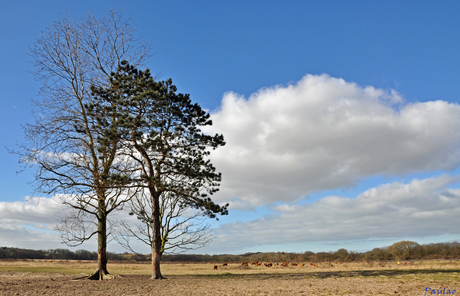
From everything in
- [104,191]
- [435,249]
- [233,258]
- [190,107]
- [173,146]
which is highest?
[190,107]

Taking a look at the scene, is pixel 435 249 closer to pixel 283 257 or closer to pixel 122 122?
pixel 283 257

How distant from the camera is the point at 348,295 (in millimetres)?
11266

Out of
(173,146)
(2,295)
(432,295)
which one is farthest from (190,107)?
(432,295)

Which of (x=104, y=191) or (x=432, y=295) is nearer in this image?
(x=432, y=295)

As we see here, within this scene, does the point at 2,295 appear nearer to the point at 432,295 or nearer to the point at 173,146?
the point at 173,146

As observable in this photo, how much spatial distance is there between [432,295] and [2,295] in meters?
16.3

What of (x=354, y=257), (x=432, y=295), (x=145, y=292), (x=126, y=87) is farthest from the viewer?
(x=354, y=257)

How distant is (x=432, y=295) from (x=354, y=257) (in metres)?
64.1

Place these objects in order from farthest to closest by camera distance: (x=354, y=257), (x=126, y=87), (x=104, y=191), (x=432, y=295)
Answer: (x=354, y=257)
(x=104, y=191)
(x=126, y=87)
(x=432, y=295)

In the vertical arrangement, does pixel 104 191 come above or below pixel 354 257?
above

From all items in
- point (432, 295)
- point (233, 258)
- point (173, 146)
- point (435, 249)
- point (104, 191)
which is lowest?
point (233, 258)

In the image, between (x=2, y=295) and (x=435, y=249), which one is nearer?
(x=2, y=295)

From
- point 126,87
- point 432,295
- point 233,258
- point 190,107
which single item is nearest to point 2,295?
point 126,87

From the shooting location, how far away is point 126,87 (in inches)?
709
